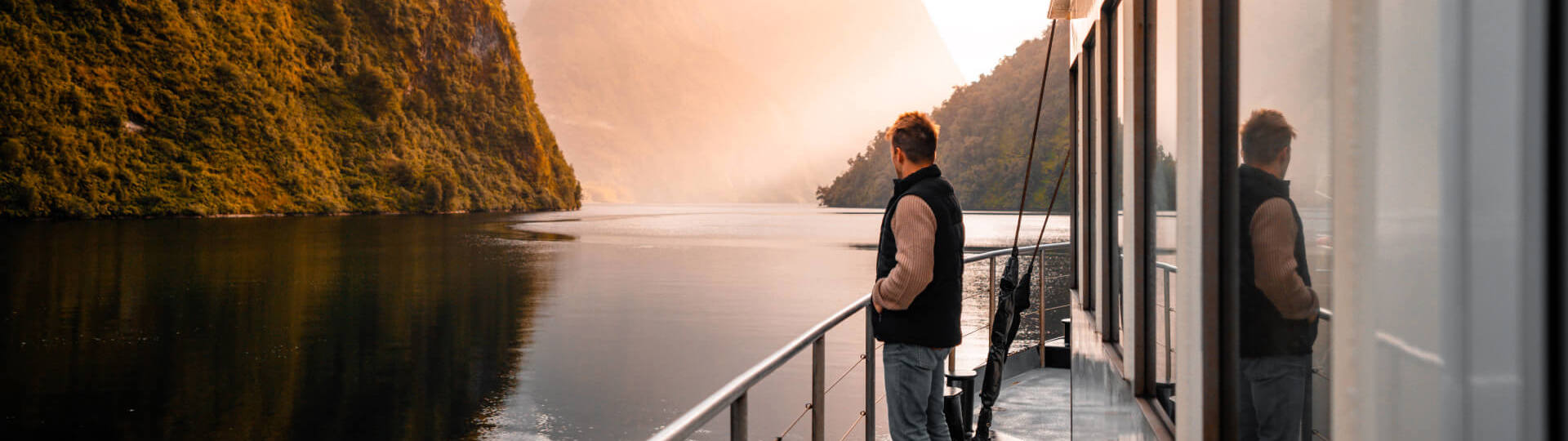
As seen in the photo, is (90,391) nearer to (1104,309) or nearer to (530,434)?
(530,434)

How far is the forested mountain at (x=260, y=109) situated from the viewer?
63844 millimetres

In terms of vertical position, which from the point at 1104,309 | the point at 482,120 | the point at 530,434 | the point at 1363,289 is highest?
the point at 482,120

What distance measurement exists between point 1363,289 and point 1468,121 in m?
0.19

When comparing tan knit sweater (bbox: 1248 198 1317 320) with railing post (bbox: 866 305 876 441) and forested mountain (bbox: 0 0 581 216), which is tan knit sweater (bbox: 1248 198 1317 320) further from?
forested mountain (bbox: 0 0 581 216)

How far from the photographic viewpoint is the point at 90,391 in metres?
15.6

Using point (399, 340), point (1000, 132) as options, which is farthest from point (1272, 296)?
point (1000, 132)

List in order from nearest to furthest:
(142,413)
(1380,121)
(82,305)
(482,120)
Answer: (1380,121) → (142,413) → (82,305) → (482,120)

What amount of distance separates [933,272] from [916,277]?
3.9 inches

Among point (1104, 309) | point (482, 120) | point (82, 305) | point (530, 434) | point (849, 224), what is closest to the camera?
point (1104, 309)

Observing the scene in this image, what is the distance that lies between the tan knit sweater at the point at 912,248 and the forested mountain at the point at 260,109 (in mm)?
74973

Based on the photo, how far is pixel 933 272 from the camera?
267 centimetres

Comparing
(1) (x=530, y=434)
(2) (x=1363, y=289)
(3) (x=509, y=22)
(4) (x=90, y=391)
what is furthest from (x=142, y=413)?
(3) (x=509, y=22)

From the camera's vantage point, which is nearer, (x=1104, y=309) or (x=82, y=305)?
(x=1104, y=309)

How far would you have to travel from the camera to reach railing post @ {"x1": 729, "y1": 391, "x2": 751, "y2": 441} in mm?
1639
